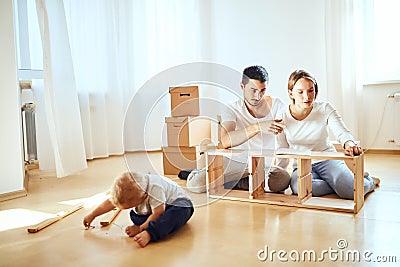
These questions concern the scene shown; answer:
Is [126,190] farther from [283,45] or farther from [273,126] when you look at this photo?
[283,45]

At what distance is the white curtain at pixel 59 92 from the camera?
253 cm

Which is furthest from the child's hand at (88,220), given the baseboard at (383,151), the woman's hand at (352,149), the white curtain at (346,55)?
the baseboard at (383,151)

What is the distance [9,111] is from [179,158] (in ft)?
3.57

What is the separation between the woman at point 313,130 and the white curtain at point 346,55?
4.58ft

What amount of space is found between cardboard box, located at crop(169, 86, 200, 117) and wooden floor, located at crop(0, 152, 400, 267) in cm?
83

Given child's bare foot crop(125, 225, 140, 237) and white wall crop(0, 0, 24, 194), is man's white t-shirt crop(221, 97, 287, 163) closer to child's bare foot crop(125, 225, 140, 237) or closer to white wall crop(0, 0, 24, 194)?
child's bare foot crop(125, 225, 140, 237)

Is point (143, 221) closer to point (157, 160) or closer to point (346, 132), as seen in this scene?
point (346, 132)

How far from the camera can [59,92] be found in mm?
2584

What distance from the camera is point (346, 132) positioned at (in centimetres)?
178

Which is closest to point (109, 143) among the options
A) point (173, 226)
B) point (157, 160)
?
point (157, 160)

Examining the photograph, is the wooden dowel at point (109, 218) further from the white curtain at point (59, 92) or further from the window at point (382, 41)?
the window at point (382, 41)

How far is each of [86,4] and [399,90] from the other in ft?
8.35

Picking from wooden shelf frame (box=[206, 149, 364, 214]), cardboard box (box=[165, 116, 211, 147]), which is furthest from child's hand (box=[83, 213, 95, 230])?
cardboard box (box=[165, 116, 211, 147])

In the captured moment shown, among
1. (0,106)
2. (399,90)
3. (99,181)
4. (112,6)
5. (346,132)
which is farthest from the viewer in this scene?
(112,6)
